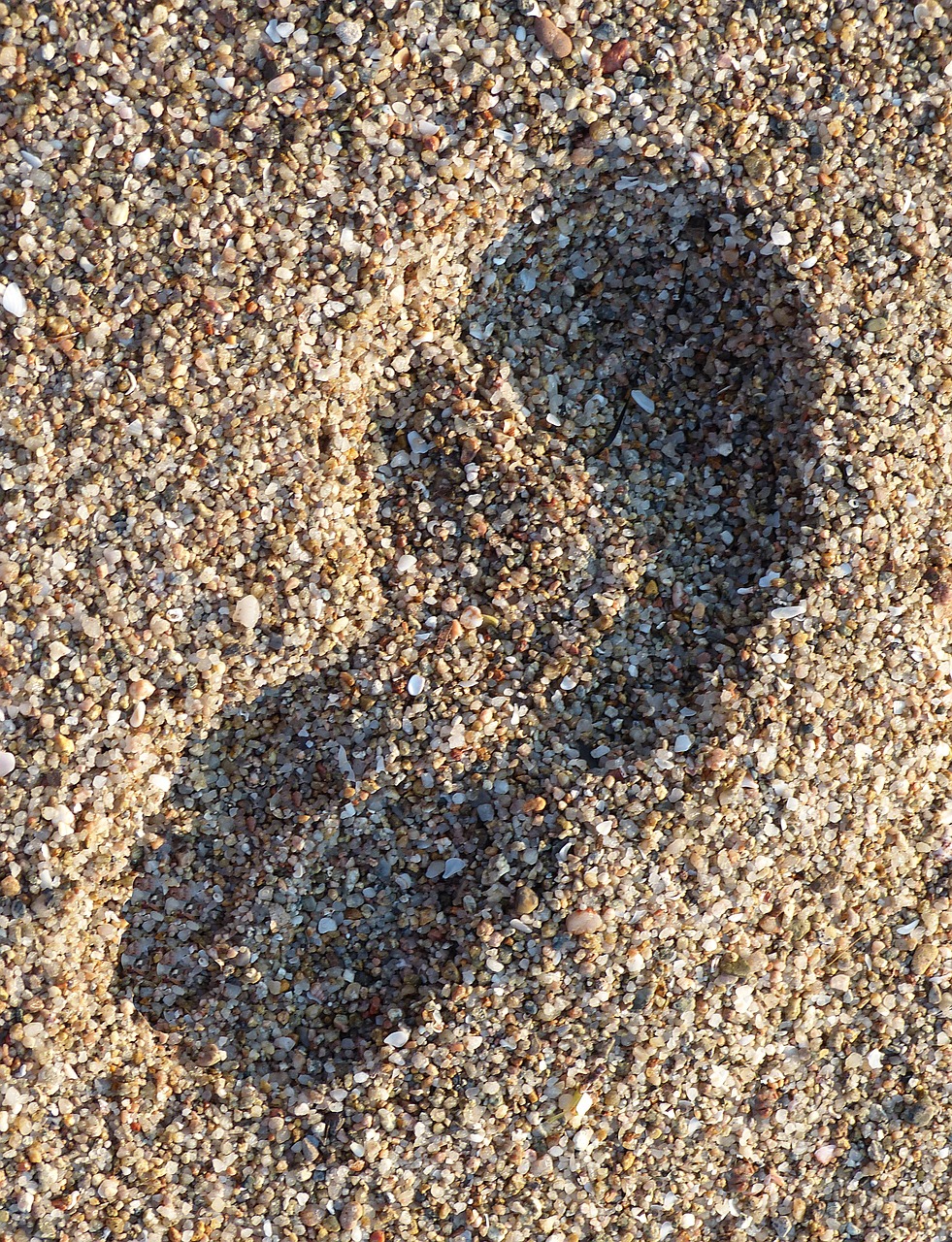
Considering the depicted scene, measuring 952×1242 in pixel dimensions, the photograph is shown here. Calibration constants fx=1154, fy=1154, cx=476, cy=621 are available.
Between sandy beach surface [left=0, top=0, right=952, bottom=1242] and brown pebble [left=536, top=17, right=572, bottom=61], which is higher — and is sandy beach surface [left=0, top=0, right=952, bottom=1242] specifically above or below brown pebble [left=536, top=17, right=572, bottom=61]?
below

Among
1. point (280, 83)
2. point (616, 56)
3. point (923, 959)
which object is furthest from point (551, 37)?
point (923, 959)

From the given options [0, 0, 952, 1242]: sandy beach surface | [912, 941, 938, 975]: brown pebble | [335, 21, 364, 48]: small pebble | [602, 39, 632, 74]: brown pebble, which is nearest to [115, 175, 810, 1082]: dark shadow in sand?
[0, 0, 952, 1242]: sandy beach surface

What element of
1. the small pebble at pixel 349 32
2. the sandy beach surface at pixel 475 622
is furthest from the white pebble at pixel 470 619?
the small pebble at pixel 349 32

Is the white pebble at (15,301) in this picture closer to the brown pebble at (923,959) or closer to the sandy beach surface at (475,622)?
the sandy beach surface at (475,622)

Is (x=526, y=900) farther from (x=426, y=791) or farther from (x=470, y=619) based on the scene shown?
(x=470, y=619)

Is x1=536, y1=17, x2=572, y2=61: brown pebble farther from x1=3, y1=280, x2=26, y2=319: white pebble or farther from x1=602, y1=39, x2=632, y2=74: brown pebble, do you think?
x1=3, y1=280, x2=26, y2=319: white pebble

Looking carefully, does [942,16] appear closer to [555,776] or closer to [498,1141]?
[555,776]

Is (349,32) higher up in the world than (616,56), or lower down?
lower down
